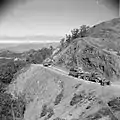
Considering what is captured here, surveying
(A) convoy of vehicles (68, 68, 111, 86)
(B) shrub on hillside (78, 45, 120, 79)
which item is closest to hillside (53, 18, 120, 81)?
(B) shrub on hillside (78, 45, 120, 79)

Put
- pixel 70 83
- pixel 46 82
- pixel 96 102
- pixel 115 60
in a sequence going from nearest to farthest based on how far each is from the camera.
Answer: pixel 96 102 < pixel 70 83 < pixel 46 82 < pixel 115 60

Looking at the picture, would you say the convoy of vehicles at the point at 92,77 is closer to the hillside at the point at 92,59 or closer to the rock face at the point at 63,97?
the rock face at the point at 63,97

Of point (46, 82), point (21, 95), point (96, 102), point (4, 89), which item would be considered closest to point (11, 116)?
point (21, 95)

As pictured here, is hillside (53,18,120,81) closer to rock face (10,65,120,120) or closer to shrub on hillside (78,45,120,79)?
shrub on hillside (78,45,120,79)

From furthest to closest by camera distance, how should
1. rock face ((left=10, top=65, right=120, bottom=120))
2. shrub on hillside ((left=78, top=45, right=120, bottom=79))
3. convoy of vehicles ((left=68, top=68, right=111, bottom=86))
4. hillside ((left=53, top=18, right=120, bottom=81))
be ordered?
1. hillside ((left=53, top=18, right=120, bottom=81))
2. shrub on hillside ((left=78, top=45, right=120, bottom=79))
3. convoy of vehicles ((left=68, top=68, right=111, bottom=86))
4. rock face ((left=10, top=65, right=120, bottom=120))

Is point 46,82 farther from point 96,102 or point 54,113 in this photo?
point 96,102

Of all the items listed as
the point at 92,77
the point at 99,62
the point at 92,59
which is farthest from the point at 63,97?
the point at 92,59

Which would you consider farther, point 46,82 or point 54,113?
point 46,82

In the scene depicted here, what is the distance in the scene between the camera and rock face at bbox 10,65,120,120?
19.1 metres

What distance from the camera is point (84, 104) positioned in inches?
901

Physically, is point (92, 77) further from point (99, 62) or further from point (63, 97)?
point (99, 62)

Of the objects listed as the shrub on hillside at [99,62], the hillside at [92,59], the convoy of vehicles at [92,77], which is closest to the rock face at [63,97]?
the convoy of vehicles at [92,77]

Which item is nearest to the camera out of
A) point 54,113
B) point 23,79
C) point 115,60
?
point 54,113

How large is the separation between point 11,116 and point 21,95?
805 centimetres
